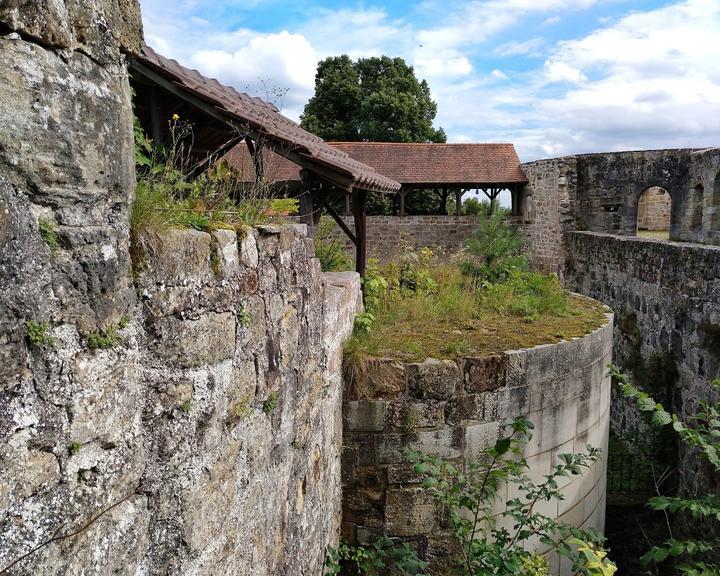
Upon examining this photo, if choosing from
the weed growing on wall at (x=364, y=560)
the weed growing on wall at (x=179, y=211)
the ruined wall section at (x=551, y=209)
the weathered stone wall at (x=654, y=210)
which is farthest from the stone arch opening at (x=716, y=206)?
the weed growing on wall at (x=179, y=211)

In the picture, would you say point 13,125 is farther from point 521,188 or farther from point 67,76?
point 521,188

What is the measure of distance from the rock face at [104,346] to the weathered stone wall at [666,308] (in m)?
7.88

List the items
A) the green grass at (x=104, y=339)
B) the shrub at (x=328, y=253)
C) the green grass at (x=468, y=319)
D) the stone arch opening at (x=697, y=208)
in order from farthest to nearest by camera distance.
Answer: the stone arch opening at (x=697, y=208), the shrub at (x=328, y=253), the green grass at (x=468, y=319), the green grass at (x=104, y=339)

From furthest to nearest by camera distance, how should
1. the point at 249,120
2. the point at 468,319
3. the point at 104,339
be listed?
the point at 468,319 < the point at 249,120 < the point at 104,339

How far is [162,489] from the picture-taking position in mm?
1859

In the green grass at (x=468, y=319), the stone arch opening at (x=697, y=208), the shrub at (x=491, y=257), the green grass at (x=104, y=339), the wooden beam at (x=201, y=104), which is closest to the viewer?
the green grass at (x=104, y=339)

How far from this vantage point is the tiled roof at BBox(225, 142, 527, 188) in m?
20.6

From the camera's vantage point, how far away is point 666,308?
9.72 metres

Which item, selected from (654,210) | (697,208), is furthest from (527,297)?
(654,210)

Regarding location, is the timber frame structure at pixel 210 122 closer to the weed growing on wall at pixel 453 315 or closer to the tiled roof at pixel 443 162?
the weed growing on wall at pixel 453 315

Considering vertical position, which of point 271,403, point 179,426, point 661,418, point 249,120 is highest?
point 249,120

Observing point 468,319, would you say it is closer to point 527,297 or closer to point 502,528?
point 527,297

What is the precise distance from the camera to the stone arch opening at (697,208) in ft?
53.3

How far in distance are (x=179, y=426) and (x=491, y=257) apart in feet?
22.8
